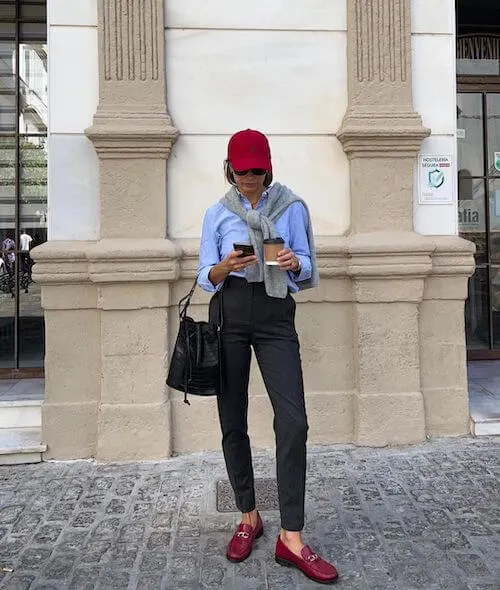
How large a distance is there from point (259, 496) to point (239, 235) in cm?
170

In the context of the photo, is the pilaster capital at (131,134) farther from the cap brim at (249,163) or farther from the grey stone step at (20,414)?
the grey stone step at (20,414)

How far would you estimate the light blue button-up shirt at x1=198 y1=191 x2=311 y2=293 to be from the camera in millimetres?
2854

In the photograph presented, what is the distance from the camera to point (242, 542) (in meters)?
2.96

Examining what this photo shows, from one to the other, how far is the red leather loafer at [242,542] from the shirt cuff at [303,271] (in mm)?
1279

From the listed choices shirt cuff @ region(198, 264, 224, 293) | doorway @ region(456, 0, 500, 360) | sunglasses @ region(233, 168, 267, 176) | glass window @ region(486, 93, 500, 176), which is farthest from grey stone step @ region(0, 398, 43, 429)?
glass window @ region(486, 93, 500, 176)

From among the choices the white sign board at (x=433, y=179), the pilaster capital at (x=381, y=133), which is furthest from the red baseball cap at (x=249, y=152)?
the white sign board at (x=433, y=179)

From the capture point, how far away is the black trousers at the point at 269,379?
281 centimetres

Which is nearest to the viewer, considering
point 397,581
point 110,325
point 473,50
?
point 397,581

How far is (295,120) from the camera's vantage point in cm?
448

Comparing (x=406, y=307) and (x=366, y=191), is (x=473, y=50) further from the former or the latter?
(x=406, y=307)

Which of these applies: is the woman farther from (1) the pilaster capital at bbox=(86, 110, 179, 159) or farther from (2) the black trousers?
(1) the pilaster capital at bbox=(86, 110, 179, 159)

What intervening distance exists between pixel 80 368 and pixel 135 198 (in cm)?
129

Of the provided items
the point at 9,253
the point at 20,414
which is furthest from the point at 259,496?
the point at 9,253

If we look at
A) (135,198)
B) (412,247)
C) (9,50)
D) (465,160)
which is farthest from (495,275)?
(9,50)
